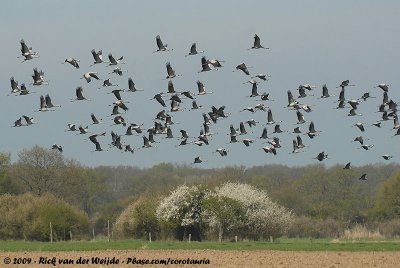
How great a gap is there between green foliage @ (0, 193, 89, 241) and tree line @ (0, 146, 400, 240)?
8 cm

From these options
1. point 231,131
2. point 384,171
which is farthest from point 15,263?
point 384,171

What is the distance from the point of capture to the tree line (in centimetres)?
7700

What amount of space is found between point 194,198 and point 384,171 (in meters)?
83.8

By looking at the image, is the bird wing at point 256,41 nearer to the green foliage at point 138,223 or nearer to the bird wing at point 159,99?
the bird wing at point 159,99

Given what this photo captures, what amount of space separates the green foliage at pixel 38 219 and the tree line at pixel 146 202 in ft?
0.27

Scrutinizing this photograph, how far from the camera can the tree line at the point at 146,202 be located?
77000 millimetres

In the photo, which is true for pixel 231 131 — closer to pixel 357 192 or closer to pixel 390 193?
pixel 390 193

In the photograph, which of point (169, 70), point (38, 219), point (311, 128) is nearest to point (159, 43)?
point (169, 70)

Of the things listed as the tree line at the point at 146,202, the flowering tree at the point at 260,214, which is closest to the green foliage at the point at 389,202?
the tree line at the point at 146,202

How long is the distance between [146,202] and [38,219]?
9289mm

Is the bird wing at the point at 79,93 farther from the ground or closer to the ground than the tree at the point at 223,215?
farther from the ground

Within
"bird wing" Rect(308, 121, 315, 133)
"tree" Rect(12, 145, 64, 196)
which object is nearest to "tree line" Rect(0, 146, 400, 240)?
"tree" Rect(12, 145, 64, 196)

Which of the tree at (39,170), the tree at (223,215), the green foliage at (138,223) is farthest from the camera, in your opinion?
the tree at (39,170)

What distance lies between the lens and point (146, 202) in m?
79.8
